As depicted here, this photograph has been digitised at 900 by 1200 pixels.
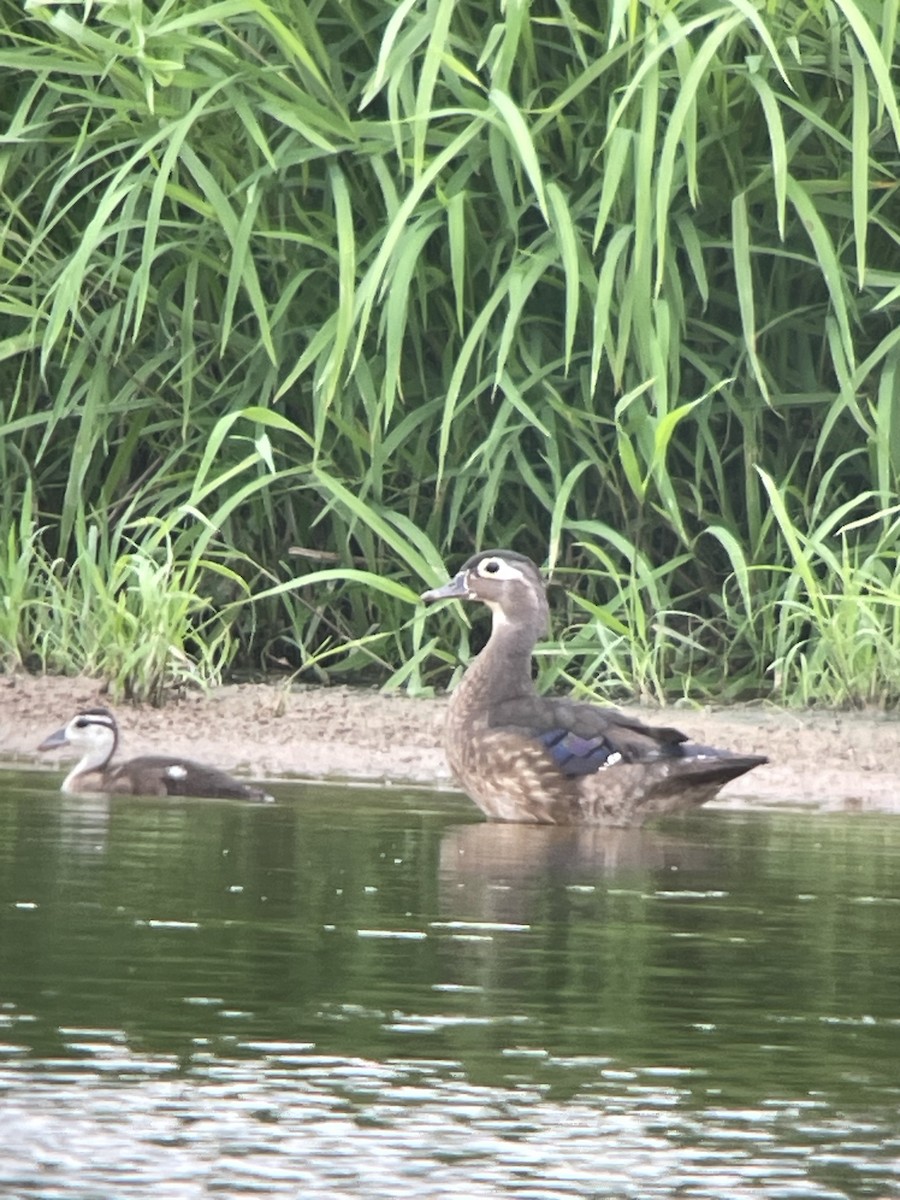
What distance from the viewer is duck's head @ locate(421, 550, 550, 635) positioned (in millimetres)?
8164

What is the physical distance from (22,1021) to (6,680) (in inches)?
198

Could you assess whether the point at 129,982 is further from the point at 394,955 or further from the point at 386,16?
the point at 386,16

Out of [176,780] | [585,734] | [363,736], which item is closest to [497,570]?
[363,736]

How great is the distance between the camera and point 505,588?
8172 millimetres

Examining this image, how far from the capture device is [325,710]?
889cm

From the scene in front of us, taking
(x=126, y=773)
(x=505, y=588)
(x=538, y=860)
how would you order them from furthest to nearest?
(x=505, y=588) → (x=126, y=773) → (x=538, y=860)

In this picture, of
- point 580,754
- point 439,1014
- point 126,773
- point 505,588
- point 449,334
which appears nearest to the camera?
point 439,1014

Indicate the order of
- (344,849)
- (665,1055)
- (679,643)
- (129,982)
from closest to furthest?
(665,1055) → (129,982) → (344,849) → (679,643)

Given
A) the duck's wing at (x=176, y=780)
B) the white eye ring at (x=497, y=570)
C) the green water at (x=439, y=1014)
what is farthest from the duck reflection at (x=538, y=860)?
the white eye ring at (x=497, y=570)

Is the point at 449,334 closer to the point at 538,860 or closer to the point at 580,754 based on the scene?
the point at 580,754

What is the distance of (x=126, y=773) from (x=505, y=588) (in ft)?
3.83

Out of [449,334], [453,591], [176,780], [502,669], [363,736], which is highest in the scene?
[449,334]

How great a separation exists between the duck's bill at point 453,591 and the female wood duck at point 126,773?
2.72 ft

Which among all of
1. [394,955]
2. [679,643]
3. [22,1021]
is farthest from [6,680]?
[22,1021]
